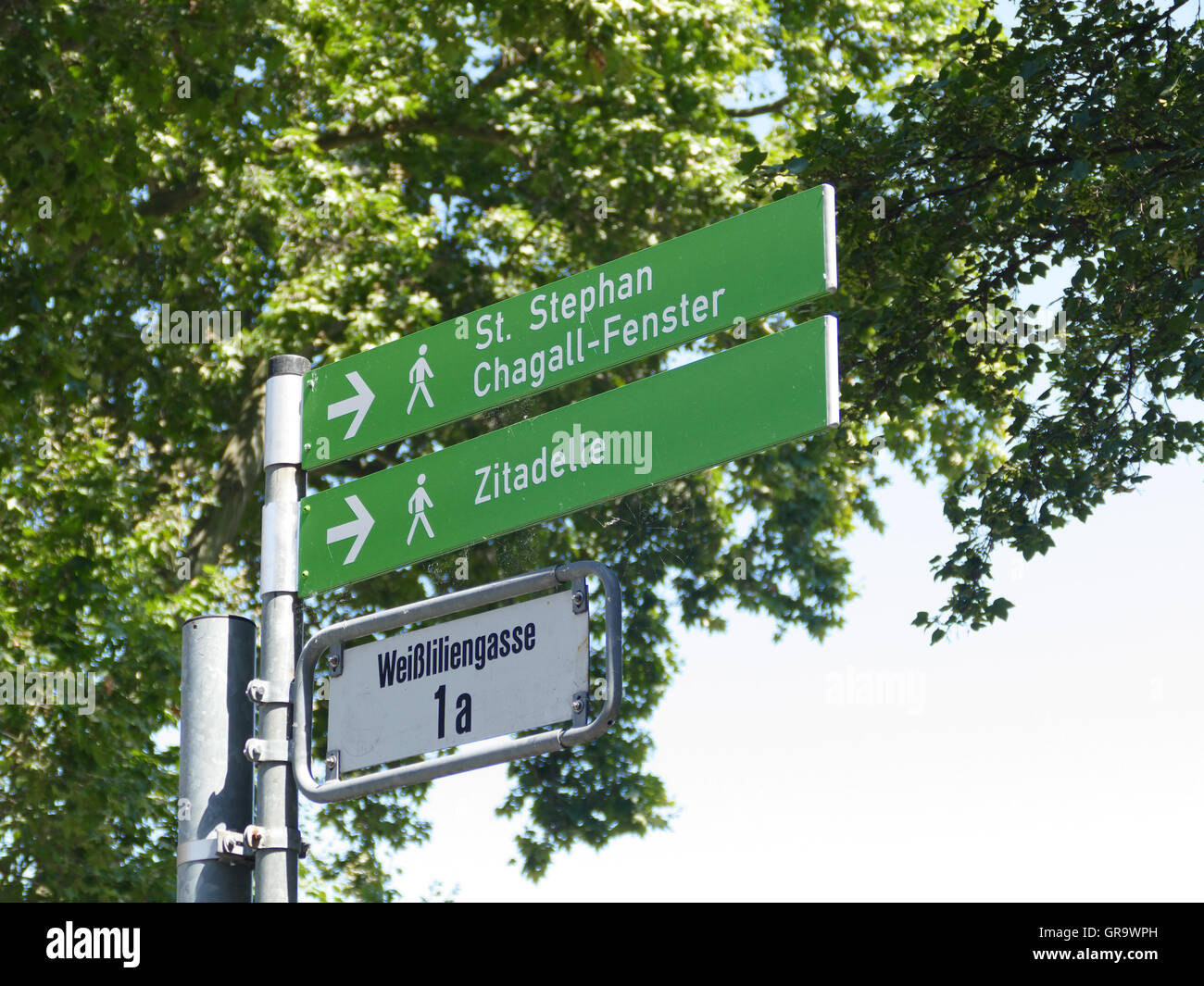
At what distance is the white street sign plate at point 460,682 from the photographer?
330cm

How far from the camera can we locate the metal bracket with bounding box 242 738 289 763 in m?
3.47

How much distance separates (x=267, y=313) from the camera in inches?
505

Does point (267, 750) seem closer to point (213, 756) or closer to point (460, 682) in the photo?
point (213, 756)

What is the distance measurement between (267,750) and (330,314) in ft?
32.2

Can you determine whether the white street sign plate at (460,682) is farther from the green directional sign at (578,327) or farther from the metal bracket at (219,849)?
the green directional sign at (578,327)

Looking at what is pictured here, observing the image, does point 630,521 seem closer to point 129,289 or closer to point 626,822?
point 626,822

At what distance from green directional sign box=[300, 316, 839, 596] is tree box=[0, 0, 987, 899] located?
6.09m

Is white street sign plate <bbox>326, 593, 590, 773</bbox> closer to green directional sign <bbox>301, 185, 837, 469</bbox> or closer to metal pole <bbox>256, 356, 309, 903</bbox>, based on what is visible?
metal pole <bbox>256, 356, 309, 903</bbox>

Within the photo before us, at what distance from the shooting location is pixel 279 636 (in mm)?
3650
